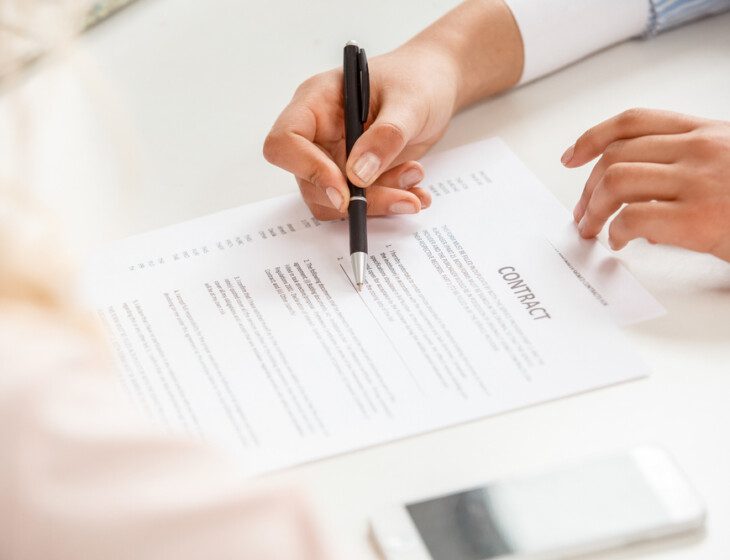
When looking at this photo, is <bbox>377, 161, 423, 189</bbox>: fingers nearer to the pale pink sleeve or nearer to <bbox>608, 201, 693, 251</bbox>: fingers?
<bbox>608, 201, 693, 251</bbox>: fingers

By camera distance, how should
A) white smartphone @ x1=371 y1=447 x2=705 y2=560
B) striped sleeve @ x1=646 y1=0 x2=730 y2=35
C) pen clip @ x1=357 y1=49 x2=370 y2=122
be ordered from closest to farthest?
white smartphone @ x1=371 y1=447 x2=705 y2=560 < pen clip @ x1=357 y1=49 x2=370 y2=122 < striped sleeve @ x1=646 y1=0 x2=730 y2=35

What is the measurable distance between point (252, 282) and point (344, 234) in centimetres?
10

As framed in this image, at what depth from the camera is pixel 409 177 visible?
0.87 m

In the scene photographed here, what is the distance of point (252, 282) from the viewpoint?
2.58 ft

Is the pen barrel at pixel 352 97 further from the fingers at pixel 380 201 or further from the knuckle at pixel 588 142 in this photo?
the knuckle at pixel 588 142

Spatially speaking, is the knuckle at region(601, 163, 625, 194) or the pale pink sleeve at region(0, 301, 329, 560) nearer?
the pale pink sleeve at region(0, 301, 329, 560)

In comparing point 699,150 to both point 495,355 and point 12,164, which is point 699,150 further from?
point 12,164

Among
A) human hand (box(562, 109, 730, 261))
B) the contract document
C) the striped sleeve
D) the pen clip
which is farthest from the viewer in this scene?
the striped sleeve

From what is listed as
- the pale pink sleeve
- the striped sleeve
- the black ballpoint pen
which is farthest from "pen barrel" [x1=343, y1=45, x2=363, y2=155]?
the pale pink sleeve

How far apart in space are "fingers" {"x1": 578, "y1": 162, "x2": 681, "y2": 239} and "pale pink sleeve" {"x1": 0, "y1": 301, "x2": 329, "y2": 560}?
449 millimetres

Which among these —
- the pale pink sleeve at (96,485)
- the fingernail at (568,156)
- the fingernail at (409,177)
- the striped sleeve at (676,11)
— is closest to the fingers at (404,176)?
the fingernail at (409,177)

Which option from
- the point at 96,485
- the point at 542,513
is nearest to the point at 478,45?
the point at 542,513

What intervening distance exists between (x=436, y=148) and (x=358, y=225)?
0.56 feet

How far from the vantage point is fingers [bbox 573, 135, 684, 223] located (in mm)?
814
